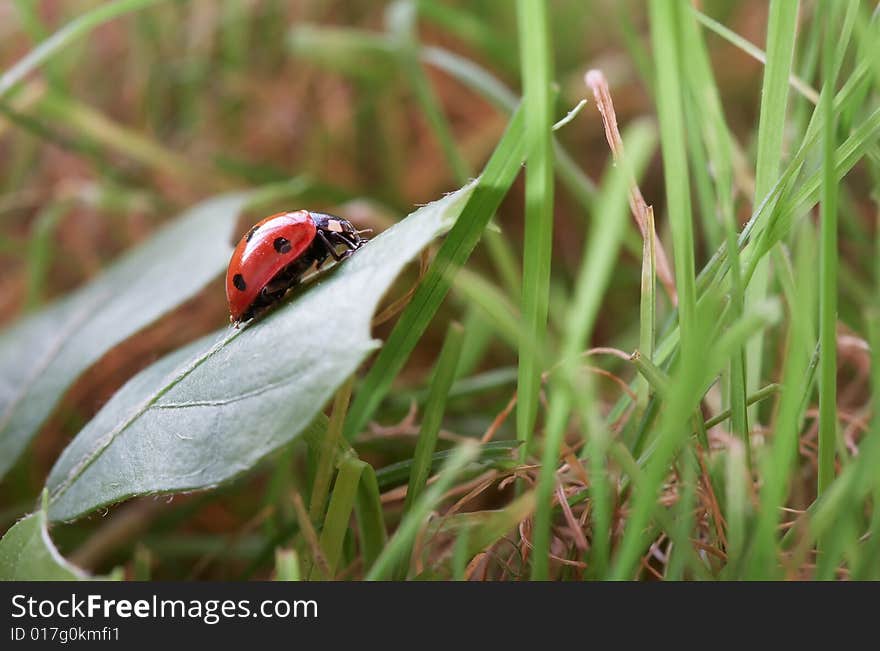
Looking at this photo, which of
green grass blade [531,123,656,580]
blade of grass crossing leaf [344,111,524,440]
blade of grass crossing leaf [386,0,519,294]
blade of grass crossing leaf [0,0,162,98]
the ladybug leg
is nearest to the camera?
green grass blade [531,123,656,580]

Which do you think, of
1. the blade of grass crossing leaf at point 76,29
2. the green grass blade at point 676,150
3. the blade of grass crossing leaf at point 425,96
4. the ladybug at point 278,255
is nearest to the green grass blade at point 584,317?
the green grass blade at point 676,150

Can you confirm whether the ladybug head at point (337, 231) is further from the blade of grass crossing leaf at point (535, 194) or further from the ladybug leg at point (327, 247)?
the blade of grass crossing leaf at point (535, 194)

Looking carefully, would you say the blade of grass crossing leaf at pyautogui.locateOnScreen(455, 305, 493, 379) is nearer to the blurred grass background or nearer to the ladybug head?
the blurred grass background

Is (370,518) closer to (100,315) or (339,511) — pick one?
(339,511)

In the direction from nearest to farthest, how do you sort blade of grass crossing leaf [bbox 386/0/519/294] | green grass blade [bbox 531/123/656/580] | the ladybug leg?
green grass blade [bbox 531/123/656/580] → the ladybug leg → blade of grass crossing leaf [bbox 386/0/519/294]

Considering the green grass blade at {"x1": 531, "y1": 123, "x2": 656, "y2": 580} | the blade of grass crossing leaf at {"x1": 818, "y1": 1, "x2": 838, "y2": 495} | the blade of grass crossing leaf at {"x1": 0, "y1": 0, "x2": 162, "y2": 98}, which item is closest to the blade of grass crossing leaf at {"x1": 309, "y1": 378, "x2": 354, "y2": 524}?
the green grass blade at {"x1": 531, "y1": 123, "x2": 656, "y2": 580}

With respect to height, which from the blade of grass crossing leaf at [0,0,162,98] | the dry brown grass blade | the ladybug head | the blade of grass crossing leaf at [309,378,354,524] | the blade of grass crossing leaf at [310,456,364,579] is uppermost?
the blade of grass crossing leaf at [0,0,162,98]
